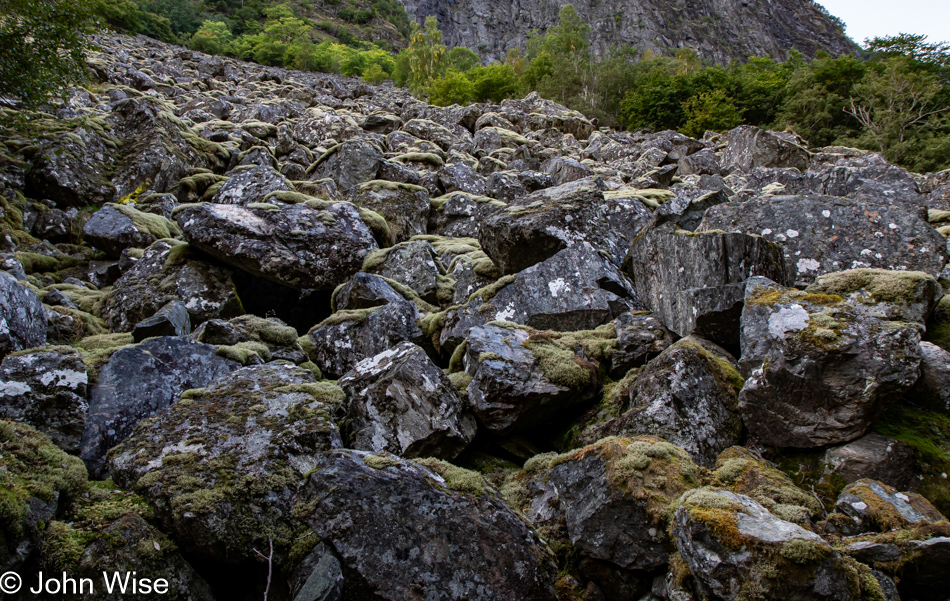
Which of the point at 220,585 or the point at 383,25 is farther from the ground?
the point at 383,25

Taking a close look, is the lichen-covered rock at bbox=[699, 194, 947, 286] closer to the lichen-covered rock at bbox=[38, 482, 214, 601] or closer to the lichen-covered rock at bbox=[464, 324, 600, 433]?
the lichen-covered rock at bbox=[464, 324, 600, 433]

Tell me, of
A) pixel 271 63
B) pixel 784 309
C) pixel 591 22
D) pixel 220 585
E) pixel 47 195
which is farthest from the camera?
pixel 591 22

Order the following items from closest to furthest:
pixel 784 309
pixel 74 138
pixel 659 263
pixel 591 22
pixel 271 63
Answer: pixel 784 309, pixel 659 263, pixel 74 138, pixel 271 63, pixel 591 22

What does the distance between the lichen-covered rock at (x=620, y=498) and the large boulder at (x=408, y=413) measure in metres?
1.31

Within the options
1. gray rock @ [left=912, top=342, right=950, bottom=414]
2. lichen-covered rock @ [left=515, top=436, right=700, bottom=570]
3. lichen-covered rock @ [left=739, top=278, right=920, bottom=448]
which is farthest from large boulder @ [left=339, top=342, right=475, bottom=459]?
gray rock @ [left=912, top=342, right=950, bottom=414]

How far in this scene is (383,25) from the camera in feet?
325

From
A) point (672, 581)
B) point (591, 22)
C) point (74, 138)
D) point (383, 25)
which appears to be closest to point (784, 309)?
point (672, 581)

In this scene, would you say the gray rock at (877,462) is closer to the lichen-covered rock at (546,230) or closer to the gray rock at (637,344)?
the gray rock at (637,344)

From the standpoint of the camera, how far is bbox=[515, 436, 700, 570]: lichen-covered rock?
4156mm

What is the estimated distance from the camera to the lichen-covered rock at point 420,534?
3965 mm

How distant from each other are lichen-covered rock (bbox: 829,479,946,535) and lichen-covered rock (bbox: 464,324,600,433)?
2876 mm

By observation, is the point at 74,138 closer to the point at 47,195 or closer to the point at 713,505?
the point at 47,195

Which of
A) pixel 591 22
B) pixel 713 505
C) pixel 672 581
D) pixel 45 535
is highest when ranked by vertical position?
pixel 591 22

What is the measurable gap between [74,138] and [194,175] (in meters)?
3.40
